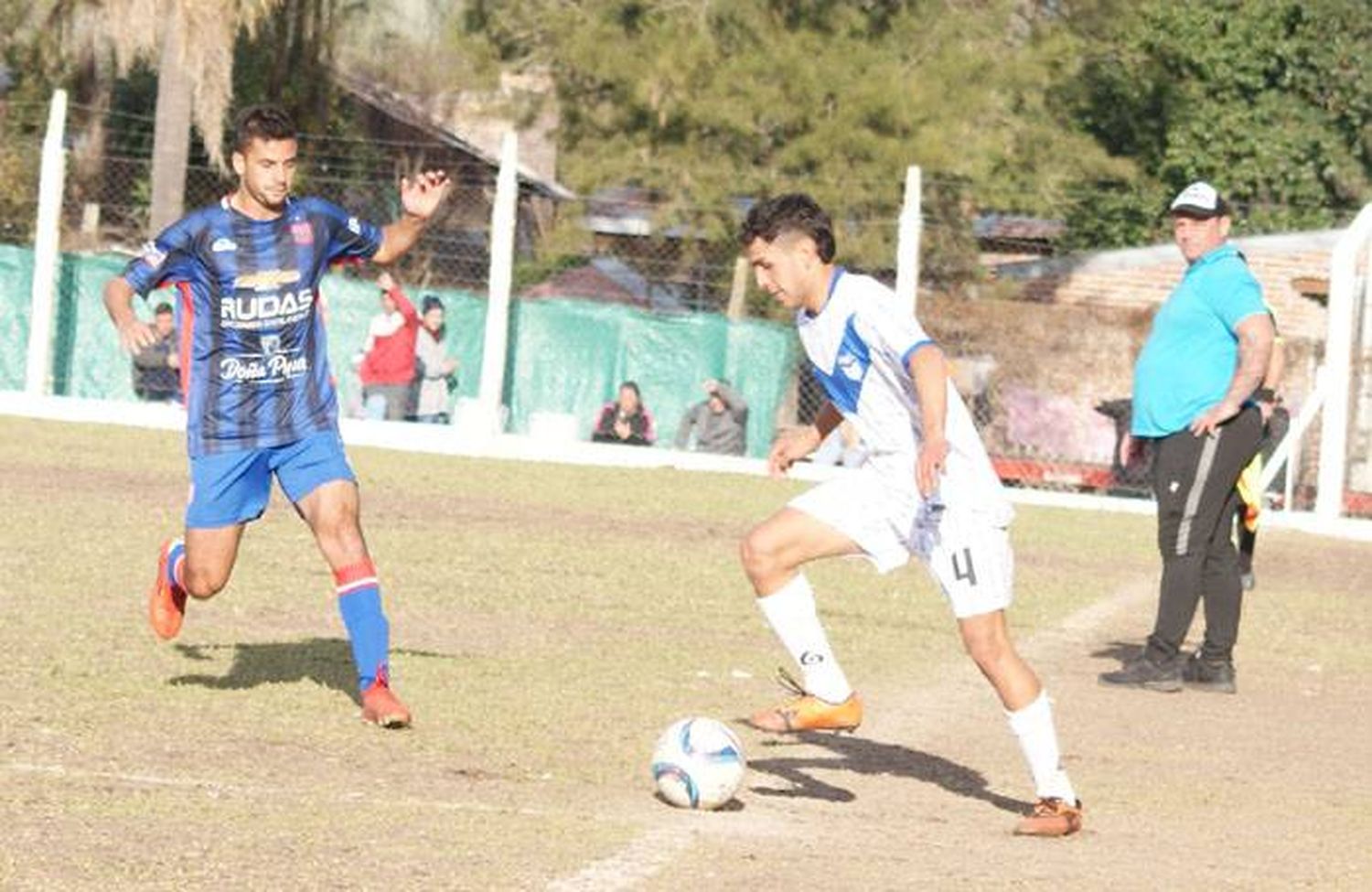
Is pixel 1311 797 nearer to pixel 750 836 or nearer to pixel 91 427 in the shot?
pixel 750 836

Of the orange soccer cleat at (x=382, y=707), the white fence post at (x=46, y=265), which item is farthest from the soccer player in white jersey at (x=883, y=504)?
the white fence post at (x=46, y=265)

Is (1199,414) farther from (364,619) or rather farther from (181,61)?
(181,61)

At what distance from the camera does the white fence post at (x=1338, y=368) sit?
24000mm

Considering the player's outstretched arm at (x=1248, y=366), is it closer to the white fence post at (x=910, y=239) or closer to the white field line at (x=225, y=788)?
the white field line at (x=225, y=788)

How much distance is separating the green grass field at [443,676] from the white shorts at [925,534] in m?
0.71

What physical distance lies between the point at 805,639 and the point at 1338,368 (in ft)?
53.7

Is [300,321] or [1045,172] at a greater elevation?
[1045,172]

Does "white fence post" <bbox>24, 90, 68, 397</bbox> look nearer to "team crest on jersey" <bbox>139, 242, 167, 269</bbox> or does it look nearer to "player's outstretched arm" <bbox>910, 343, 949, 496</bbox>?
"team crest on jersey" <bbox>139, 242, 167, 269</bbox>

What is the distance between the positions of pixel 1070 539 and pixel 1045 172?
1821 cm

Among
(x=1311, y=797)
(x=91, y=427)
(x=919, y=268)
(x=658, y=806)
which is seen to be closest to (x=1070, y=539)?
(x=919, y=268)

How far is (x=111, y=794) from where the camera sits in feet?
24.9

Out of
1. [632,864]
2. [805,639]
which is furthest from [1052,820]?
[632,864]

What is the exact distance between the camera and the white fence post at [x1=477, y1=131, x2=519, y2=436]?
1032 inches

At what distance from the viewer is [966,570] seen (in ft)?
26.3
